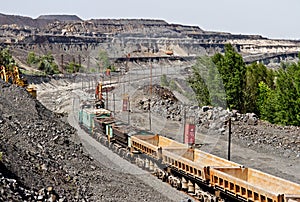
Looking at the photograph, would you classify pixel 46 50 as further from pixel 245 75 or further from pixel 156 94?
pixel 245 75

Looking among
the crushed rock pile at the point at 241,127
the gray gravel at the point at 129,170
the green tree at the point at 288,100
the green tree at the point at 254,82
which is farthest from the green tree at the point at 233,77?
the gray gravel at the point at 129,170

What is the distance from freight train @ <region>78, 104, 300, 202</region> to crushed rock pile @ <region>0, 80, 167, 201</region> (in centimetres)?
136

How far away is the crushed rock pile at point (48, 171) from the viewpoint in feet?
52.1

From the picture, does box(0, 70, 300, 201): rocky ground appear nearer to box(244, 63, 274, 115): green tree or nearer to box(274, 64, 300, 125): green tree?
box(274, 64, 300, 125): green tree

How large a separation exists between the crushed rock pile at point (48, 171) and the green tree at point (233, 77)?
2029cm

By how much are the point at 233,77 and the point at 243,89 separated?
227 centimetres

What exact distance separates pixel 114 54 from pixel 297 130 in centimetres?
5467

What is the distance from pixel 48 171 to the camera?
757 inches

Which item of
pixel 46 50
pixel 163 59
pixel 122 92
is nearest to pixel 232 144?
pixel 122 92

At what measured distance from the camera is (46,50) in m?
153

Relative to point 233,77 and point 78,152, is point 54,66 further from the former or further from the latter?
point 78,152

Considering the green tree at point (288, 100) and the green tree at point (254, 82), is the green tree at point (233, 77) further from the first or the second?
the green tree at point (288, 100)

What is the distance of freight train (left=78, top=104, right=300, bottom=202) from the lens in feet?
54.1

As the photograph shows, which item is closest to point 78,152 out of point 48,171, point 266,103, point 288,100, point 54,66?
point 48,171
